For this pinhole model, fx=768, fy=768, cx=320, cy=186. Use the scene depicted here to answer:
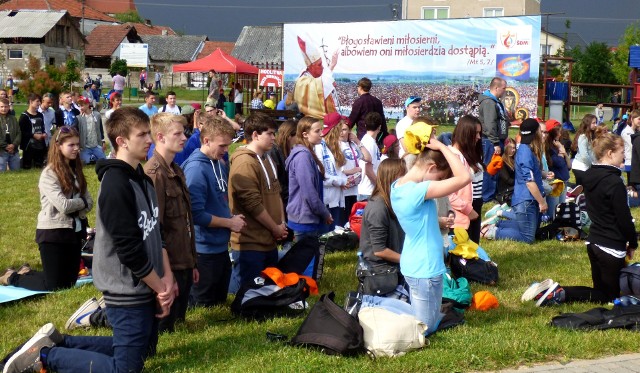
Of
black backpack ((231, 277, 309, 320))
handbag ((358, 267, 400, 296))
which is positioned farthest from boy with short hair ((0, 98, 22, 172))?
handbag ((358, 267, 400, 296))

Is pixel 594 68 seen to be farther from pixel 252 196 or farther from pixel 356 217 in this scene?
pixel 252 196

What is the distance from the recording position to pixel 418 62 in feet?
96.2

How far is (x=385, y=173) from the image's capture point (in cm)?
660

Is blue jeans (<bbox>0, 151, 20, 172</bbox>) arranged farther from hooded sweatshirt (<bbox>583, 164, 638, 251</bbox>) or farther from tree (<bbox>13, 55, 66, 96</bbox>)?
tree (<bbox>13, 55, 66, 96</bbox>)

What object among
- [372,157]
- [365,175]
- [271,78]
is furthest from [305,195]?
[271,78]

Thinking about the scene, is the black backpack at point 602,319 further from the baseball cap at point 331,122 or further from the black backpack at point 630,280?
the baseball cap at point 331,122

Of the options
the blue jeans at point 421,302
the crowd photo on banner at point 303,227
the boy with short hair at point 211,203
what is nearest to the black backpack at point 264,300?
the crowd photo on banner at point 303,227

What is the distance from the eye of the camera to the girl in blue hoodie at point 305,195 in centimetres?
827

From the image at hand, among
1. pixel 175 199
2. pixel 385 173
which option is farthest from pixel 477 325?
pixel 175 199

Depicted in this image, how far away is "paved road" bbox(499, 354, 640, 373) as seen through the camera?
5641mm

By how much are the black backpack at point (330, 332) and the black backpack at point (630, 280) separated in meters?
3.01

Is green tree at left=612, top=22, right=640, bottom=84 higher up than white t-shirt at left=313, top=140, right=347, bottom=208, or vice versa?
green tree at left=612, top=22, right=640, bottom=84

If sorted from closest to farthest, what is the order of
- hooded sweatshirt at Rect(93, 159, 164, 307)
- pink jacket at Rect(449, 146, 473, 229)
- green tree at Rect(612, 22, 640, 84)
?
hooded sweatshirt at Rect(93, 159, 164, 307) → pink jacket at Rect(449, 146, 473, 229) → green tree at Rect(612, 22, 640, 84)

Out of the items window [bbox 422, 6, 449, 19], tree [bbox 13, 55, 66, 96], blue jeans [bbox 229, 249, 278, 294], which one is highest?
window [bbox 422, 6, 449, 19]
